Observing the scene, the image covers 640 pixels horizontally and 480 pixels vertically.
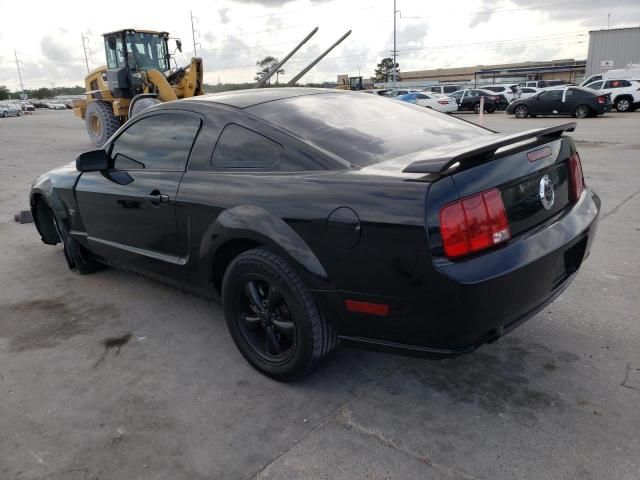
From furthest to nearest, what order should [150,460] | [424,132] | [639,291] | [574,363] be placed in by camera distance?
1. [639,291]
2. [424,132]
3. [574,363]
4. [150,460]

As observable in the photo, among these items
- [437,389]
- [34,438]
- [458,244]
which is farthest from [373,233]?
[34,438]

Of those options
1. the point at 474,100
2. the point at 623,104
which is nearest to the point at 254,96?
the point at 623,104

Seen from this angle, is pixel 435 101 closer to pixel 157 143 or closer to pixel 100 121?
pixel 100 121

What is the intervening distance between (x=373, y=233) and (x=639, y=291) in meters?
2.59

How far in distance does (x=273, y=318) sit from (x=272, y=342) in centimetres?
15

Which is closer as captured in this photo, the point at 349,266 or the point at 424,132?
the point at 349,266

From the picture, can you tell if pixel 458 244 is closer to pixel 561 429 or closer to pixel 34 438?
pixel 561 429

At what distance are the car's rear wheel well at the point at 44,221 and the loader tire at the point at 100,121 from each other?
10476mm

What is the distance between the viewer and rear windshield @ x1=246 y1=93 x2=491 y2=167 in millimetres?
2781

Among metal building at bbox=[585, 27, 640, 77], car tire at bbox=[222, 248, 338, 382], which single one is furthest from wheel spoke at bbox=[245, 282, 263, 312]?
metal building at bbox=[585, 27, 640, 77]

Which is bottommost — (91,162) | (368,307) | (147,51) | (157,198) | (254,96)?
(368,307)

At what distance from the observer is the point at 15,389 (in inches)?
115

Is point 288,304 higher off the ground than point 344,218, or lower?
lower

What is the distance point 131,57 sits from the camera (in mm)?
14773
